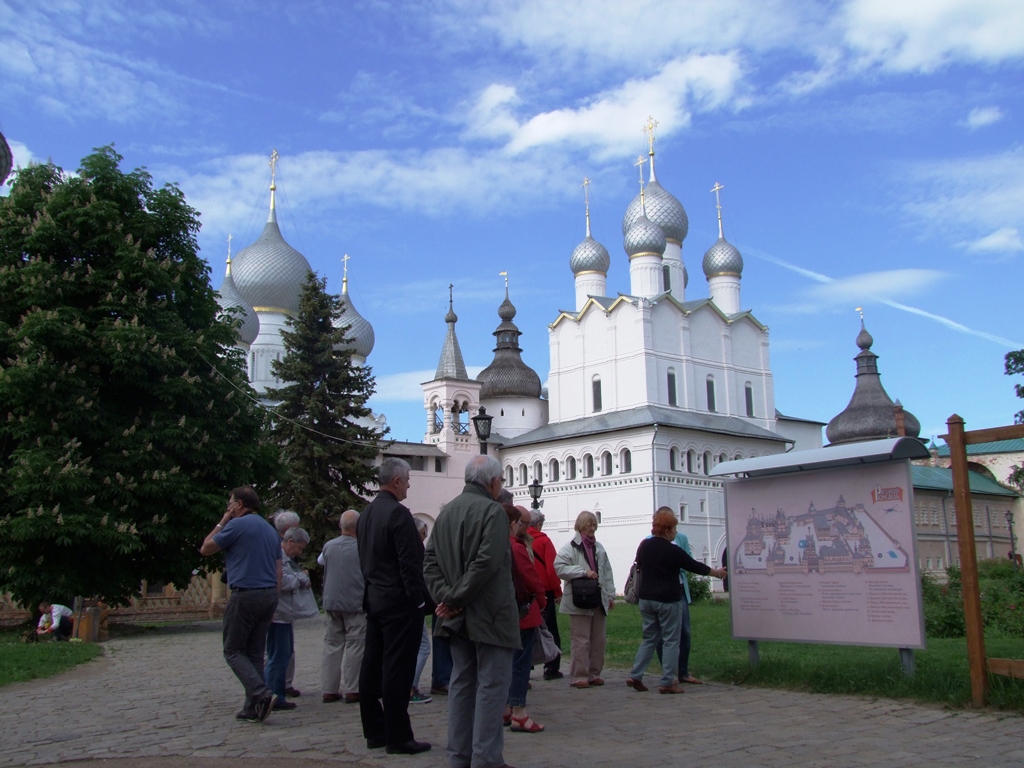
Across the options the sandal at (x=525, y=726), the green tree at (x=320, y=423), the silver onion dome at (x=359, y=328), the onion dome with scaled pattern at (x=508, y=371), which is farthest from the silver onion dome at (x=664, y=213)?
the sandal at (x=525, y=726)

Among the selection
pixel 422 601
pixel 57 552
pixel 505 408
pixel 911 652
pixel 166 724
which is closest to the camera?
pixel 422 601

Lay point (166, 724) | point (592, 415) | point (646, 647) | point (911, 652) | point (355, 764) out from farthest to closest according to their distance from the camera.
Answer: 1. point (592, 415)
2. point (646, 647)
3. point (911, 652)
4. point (166, 724)
5. point (355, 764)

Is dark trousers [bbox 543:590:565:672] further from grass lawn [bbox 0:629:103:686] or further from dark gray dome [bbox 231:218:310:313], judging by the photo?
dark gray dome [bbox 231:218:310:313]

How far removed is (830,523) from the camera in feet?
29.5

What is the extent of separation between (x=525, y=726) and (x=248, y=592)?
2.34 m

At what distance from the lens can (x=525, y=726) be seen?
23.6 ft

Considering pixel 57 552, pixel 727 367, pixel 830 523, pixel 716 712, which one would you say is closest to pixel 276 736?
pixel 716 712

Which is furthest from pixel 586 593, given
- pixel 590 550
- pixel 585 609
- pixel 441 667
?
pixel 441 667

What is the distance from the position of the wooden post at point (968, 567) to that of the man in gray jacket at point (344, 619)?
4.90 metres

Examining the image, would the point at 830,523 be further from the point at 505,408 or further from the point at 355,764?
the point at 505,408

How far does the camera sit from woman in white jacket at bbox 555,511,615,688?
9.37 meters

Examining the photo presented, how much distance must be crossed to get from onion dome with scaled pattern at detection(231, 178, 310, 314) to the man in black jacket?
47.7m

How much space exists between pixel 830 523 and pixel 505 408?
1812 inches

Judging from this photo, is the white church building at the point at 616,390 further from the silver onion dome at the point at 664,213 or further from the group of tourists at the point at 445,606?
the group of tourists at the point at 445,606
